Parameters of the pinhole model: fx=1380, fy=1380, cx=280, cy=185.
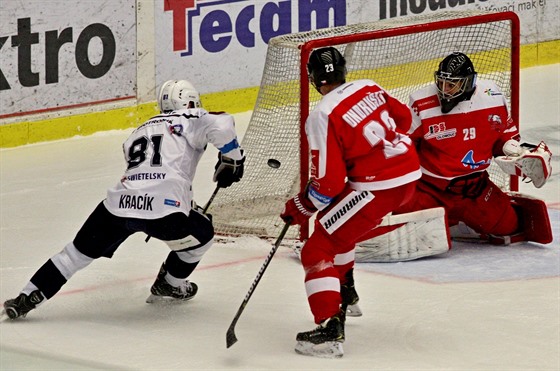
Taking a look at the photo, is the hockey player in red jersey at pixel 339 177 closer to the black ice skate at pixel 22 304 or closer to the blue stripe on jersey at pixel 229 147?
the blue stripe on jersey at pixel 229 147

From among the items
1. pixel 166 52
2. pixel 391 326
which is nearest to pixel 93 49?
pixel 166 52

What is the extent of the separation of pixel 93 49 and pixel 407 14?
2.62 meters

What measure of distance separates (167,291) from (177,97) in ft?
2.59

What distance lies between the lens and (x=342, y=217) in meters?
4.81

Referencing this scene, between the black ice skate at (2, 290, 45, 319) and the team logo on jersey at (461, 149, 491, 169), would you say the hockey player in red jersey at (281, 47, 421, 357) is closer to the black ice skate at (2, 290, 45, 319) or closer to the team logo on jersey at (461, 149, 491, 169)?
the black ice skate at (2, 290, 45, 319)

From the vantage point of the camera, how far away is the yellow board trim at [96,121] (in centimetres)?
827

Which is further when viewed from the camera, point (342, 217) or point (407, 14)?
point (407, 14)

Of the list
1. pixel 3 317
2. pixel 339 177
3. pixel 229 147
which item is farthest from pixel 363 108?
pixel 3 317

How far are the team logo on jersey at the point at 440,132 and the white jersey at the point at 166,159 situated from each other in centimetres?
119

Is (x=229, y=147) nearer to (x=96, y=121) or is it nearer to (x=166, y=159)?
(x=166, y=159)

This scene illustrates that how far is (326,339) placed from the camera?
476cm

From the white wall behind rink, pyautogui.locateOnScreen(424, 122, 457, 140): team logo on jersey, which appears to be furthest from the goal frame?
the white wall behind rink

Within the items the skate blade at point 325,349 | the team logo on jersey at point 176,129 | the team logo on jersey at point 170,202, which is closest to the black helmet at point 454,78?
the team logo on jersey at point 176,129

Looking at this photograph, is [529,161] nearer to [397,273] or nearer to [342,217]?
[397,273]
